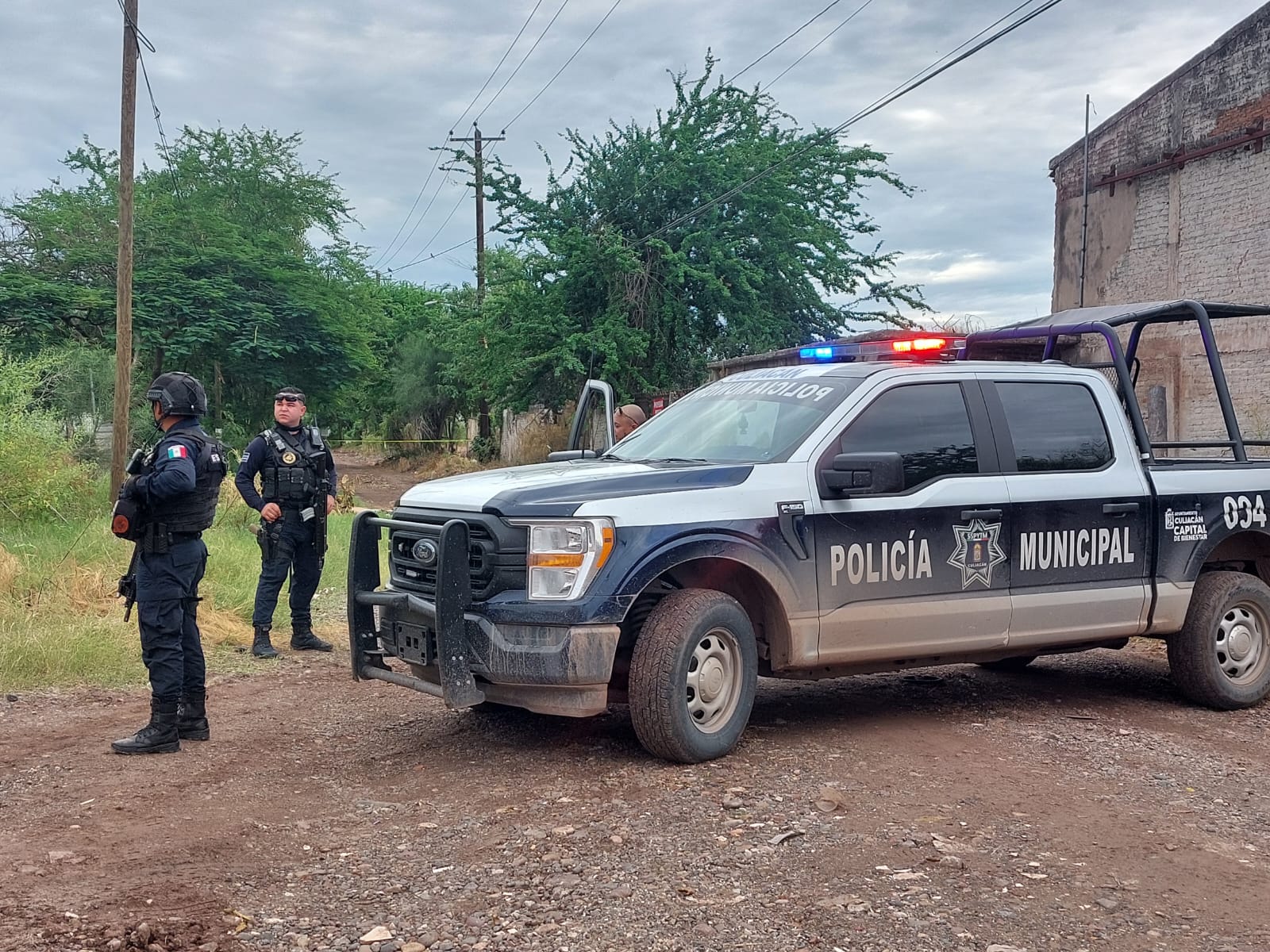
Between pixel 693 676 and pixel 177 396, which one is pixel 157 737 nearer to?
pixel 177 396

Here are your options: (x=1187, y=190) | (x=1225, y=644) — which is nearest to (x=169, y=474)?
(x=1225, y=644)

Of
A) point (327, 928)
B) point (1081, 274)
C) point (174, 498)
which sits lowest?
point (327, 928)

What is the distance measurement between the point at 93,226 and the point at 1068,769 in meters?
28.5

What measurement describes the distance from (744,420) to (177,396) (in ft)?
9.18

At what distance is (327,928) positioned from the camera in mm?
3621

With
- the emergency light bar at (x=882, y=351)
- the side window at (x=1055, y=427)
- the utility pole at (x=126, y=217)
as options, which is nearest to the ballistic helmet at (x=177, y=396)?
the emergency light bar at (x=882, y=351)

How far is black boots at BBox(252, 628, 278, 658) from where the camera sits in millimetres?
8352

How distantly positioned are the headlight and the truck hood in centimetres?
8

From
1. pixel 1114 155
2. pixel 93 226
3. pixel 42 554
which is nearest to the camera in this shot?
pixel 42 554

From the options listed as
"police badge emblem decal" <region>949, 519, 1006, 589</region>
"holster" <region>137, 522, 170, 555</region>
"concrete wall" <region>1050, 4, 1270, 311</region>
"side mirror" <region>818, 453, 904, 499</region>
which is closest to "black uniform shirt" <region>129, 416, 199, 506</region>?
"holster" <region>137, 522, 170, 555</region>

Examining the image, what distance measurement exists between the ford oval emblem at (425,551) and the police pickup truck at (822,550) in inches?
0.6

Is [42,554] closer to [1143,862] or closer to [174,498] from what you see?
[174,498]

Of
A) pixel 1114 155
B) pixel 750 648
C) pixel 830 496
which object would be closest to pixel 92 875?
pixel 750 648

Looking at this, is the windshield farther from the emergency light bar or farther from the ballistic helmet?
the ballistic helmet
